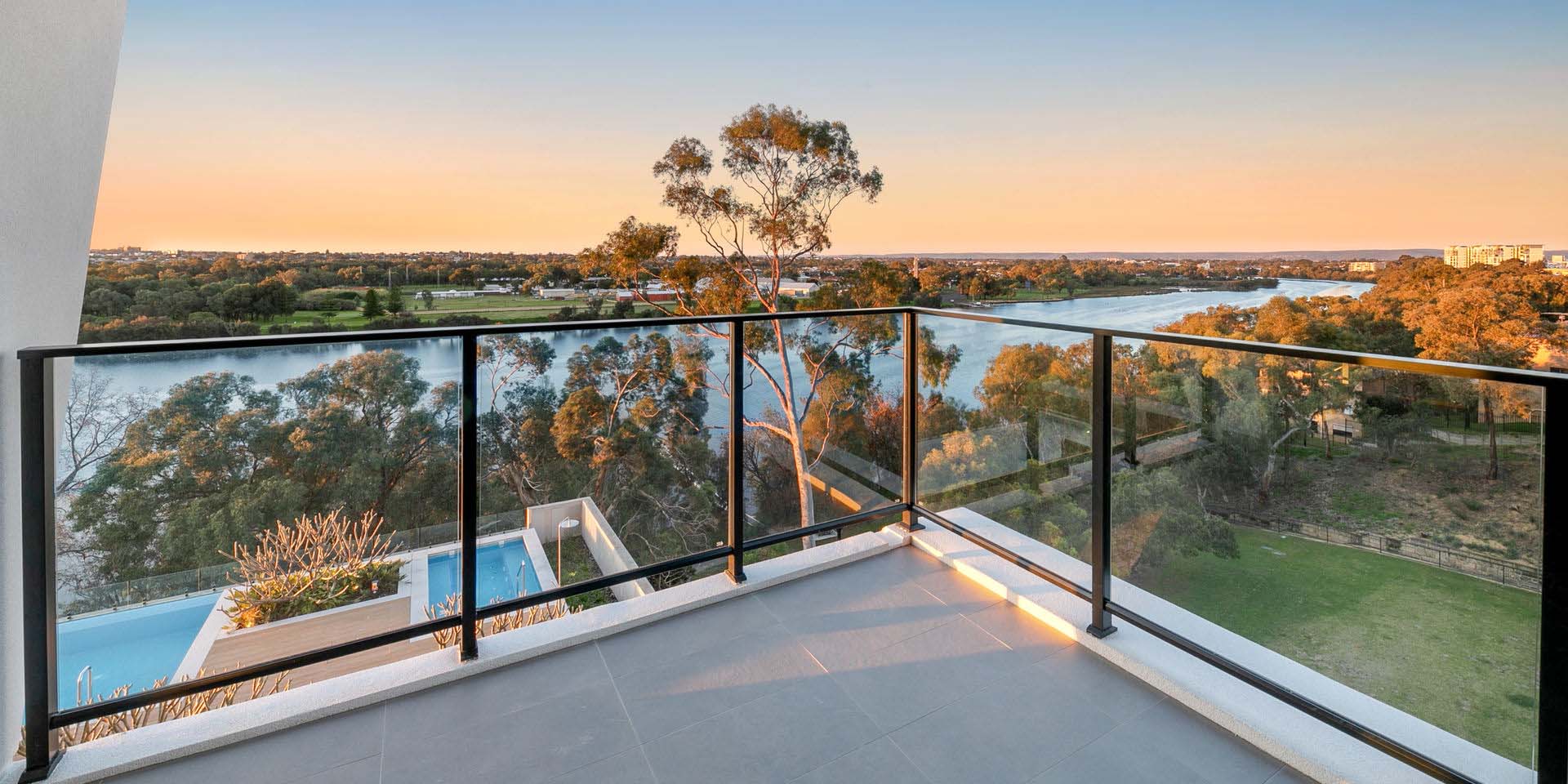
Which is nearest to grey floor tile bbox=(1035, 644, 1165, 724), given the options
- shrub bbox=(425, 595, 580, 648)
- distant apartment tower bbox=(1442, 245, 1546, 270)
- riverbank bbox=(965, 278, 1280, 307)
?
shrub bbox=(425, 595, 580, 648)

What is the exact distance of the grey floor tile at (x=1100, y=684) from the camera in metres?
1.79

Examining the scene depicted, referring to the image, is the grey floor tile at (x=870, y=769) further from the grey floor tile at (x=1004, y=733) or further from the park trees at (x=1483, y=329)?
the park trees at (x=1483, y=329)

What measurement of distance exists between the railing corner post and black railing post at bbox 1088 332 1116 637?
1.95 meters

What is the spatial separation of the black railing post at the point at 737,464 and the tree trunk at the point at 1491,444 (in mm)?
2047

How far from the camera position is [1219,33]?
1332cm

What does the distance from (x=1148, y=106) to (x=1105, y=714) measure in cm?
1657

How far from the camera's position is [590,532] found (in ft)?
12.7

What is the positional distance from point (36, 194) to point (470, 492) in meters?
1.25

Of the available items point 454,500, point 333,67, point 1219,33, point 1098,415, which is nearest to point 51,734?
point 454,500

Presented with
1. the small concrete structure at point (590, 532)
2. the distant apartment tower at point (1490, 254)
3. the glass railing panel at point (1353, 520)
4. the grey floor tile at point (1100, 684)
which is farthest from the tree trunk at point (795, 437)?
the distant apartment tower at point (1490, 254)

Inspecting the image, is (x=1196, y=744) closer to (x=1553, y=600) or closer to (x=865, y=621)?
(x=1553, y=600)

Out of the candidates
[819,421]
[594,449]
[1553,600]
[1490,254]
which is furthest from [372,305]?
[1490,254]

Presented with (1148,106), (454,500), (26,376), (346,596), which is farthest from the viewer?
(1148,106)

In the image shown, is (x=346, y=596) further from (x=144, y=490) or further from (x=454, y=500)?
(x=454, y=500)
